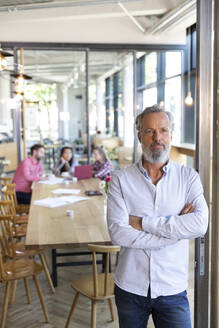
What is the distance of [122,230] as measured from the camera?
5.91 ft

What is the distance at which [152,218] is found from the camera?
1778 mm

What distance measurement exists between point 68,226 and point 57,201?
1.10 meters

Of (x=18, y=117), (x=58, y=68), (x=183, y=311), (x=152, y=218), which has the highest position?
(x=58, y=68)

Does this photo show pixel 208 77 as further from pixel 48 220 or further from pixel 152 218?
pixel 48 220

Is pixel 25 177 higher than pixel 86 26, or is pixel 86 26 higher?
pixel 86 26

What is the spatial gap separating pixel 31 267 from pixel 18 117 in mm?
5513

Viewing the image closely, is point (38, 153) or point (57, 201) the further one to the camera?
point (38, 153)

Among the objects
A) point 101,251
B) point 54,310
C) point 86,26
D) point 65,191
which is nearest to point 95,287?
point 101,251

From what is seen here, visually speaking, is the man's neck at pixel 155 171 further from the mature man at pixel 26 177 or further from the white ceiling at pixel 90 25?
the white ceiling at pixel 90 25

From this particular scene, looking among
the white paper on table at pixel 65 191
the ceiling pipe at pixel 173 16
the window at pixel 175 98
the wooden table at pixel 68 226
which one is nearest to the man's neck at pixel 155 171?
the wooden table at pixel 68 226

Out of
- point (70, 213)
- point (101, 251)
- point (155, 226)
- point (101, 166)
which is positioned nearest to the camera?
point (155, 226)

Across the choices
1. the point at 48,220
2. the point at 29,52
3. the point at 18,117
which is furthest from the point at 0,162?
the point at 48,220

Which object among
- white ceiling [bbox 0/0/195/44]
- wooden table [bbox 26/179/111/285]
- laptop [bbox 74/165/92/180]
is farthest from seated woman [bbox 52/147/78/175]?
white ceiling [bbox 0/0/195/44]

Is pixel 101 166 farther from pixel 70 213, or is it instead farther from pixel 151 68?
pixel 151 68
